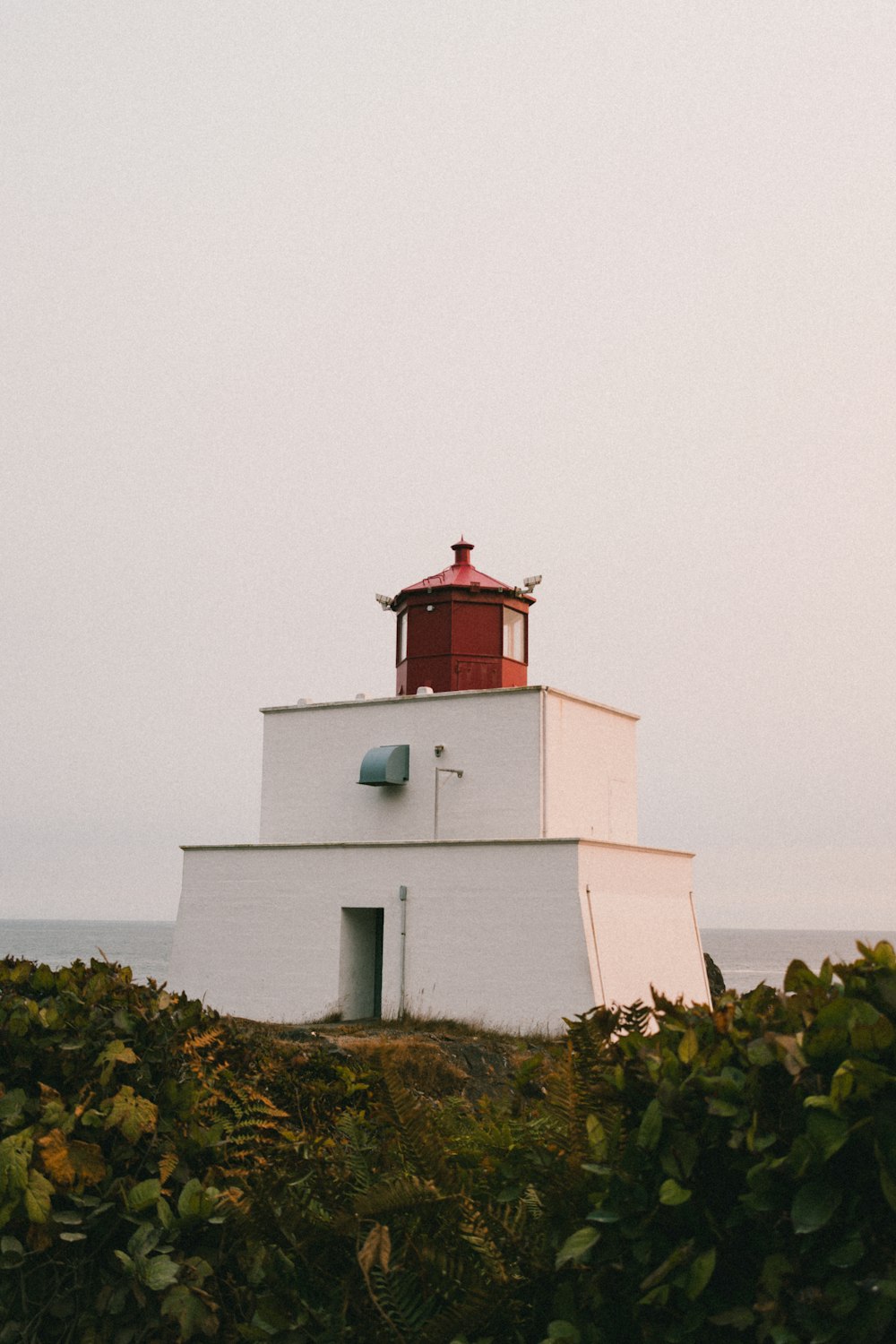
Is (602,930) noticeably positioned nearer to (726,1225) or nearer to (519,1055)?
(519,1055)

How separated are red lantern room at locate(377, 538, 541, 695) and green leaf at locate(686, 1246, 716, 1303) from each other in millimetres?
20093

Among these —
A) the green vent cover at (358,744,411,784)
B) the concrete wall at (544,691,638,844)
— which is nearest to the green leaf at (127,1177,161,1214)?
the concrete wall at (544,691,638,844)

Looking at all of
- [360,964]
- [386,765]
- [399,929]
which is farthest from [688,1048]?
[386,765]

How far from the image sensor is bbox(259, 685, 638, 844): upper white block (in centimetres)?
2120

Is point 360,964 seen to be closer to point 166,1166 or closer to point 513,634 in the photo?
point 513,634

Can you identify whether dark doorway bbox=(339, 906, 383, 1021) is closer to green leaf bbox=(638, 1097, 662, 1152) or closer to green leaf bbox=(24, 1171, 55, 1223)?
green leaf bbox=(24, 1171, 55, 1223)

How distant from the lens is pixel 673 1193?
2.88 m

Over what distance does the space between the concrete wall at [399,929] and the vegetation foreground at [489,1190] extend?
13951 millimetres

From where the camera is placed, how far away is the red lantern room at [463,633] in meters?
23.2

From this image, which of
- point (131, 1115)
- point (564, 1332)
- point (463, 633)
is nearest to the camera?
point (564, 1332)

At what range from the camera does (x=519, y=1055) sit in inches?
636

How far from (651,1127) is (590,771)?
64.6 ft

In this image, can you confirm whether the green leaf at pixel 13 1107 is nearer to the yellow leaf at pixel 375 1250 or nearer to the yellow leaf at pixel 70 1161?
the yellow leaf at pixel 70 1161

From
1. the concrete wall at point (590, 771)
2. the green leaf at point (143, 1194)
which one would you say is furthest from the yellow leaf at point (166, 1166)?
the concrete wall at point (590, 771)
